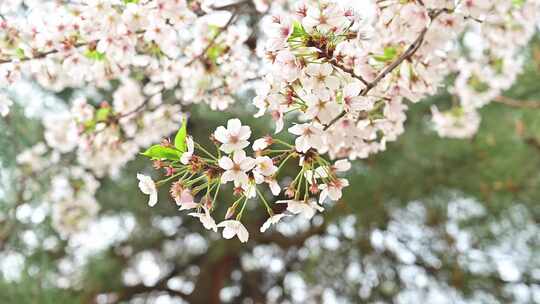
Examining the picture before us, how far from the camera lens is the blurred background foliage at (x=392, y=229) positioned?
1.61 meters

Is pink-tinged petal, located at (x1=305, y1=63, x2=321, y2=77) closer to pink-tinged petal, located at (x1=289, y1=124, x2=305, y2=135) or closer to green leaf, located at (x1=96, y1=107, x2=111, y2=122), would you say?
pink-tinged petal, located at (x1=289, y1=124, x2=305, y2=135)

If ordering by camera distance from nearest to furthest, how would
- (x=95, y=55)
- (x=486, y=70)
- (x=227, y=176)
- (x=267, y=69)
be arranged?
(x=227, y=176), (x=267, y=69), (x=95, y=55), (x=486, y=70)

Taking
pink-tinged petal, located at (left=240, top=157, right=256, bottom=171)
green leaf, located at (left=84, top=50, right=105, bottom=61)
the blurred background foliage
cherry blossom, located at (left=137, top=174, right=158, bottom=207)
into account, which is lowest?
the blurred background foliage

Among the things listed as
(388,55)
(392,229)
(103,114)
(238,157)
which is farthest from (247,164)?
(392,229)

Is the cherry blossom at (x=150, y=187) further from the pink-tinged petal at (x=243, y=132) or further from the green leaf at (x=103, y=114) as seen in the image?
the green leaf at (x=103, y=114)

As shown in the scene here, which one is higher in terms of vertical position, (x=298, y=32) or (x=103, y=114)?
(x=298, y=32)

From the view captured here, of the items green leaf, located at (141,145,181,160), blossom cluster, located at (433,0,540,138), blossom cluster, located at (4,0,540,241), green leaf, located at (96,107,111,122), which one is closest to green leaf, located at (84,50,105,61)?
blossom cluster, located at (4,0,540,241)

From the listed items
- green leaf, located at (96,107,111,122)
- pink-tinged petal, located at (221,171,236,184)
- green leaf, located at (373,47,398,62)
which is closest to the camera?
pink-tinged petal, located at (221,171,236,184)

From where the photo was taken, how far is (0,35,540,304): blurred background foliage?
1.61 metres

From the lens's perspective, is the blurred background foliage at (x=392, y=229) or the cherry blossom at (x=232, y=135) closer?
the cherry blossom at (x=232, y=135)

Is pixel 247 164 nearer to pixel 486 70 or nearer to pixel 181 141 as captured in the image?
pixel 181 141

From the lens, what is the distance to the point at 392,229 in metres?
1.74

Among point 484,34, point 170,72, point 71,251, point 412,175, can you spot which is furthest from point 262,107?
point 71,251

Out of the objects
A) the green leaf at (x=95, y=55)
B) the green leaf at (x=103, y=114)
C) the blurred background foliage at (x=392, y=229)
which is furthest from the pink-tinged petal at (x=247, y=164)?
the blurred background foliage at (x=392, y=229)
